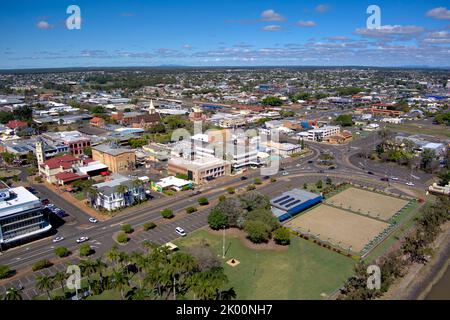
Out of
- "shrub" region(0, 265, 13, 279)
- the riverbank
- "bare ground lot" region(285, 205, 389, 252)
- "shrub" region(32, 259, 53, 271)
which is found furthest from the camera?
"bare ground lot" region(285, 205, 389, 252)

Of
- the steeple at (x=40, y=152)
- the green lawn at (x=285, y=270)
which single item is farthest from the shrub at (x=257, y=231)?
the steeple at (x=40, y=152)

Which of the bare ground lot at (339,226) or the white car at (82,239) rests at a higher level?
the white car at (82,239)

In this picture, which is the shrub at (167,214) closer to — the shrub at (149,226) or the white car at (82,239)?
the shrub at (149,226)

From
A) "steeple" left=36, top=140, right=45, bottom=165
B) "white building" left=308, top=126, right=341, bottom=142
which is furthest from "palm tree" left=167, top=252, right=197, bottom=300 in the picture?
"white building" left=308, top=126, right=341, bottom=142

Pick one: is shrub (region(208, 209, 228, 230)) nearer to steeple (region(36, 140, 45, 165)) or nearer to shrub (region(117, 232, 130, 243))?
shrub (region(117, 232, 130, 243))
